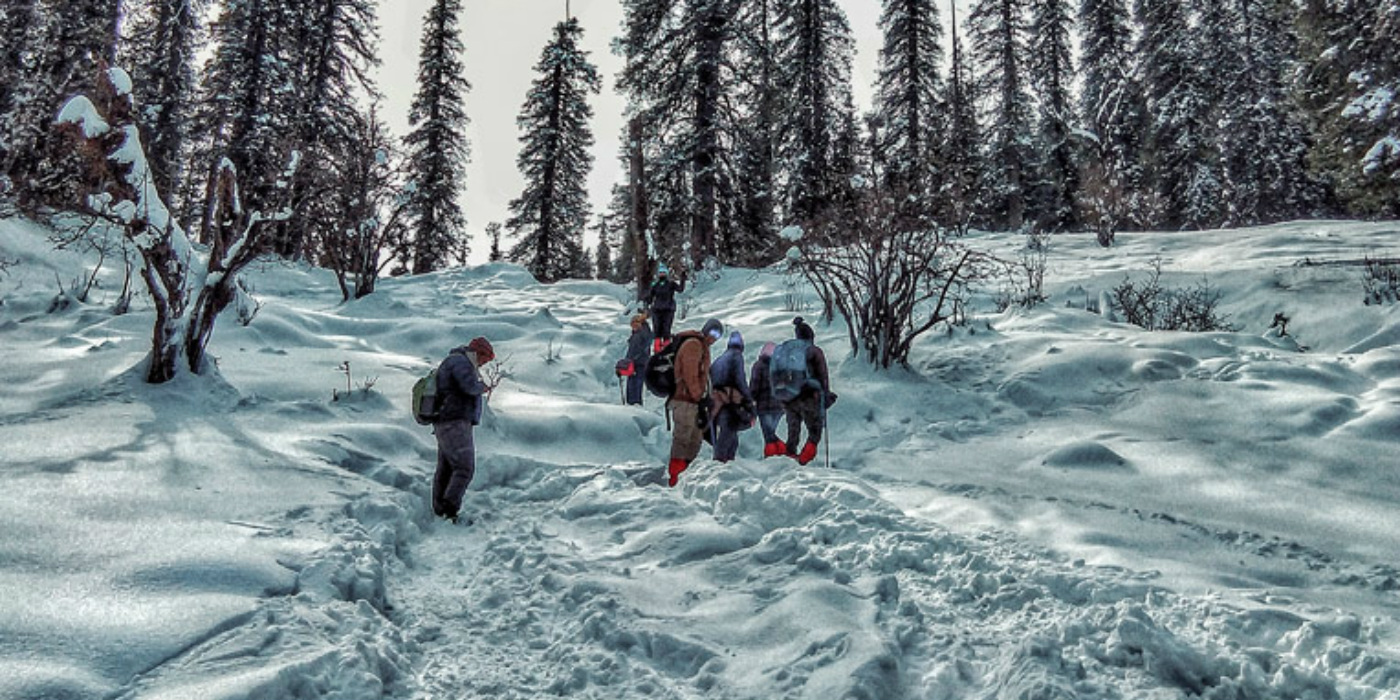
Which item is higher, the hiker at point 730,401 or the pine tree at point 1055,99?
the pine tree at point 1055,99

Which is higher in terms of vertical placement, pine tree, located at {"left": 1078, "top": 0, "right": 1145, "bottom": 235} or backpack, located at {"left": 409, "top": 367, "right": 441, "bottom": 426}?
pine tree, located at {"left": 1078, "top": 0, "right": 1145, "bottom": 235}

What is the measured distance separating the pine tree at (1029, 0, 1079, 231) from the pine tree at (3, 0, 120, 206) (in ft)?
89.7

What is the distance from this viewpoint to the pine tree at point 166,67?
1806 centimetres

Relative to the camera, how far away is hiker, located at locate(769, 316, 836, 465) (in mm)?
6977

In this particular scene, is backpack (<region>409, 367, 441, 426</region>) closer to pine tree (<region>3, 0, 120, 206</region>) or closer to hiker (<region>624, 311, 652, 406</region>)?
hiker (<region>624, 311, 652, 406</region>)

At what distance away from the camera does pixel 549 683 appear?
292 centimetres

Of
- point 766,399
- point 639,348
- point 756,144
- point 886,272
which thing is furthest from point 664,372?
point 756,144

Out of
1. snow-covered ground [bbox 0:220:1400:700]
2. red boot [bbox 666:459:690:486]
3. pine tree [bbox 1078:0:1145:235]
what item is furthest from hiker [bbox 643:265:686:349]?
pine tree [bbox 1078:0:1145:235]

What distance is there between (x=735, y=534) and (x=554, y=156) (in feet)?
76.2

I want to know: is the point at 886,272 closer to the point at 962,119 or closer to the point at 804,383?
the point at 804,383

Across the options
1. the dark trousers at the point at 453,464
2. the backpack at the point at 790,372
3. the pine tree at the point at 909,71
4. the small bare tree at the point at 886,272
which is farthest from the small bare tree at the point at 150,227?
the pine tree at the point at 909,71

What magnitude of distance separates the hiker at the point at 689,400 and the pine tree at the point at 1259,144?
23988mm

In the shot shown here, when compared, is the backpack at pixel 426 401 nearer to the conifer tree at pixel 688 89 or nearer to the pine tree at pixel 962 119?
the conifer tree at pixel 688 89

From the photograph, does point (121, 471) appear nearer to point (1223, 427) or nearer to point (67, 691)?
point (67, 691)
